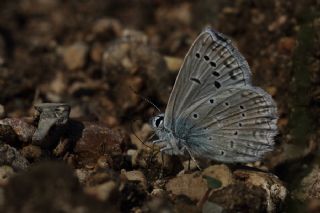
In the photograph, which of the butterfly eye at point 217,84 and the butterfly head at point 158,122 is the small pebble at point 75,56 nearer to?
the butterfly head at point 158,122

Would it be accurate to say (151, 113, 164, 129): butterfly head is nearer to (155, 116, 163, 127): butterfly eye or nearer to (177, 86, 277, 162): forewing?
(155, 116, 163, 127): butterfly eye

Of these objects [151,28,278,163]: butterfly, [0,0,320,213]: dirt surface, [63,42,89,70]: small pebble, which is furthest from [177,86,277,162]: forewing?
[63,42,89,70]: small pebble

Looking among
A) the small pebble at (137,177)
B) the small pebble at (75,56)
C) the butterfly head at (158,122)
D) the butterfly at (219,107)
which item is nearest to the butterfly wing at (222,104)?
the butterfly at (219,107)

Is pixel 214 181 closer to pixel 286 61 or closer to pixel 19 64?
pixel 286 61

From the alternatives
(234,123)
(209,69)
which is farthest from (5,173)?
(234,123)

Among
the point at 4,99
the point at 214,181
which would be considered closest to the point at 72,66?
the point at 4,99

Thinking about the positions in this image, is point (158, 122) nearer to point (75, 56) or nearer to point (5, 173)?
point (5, 173)
